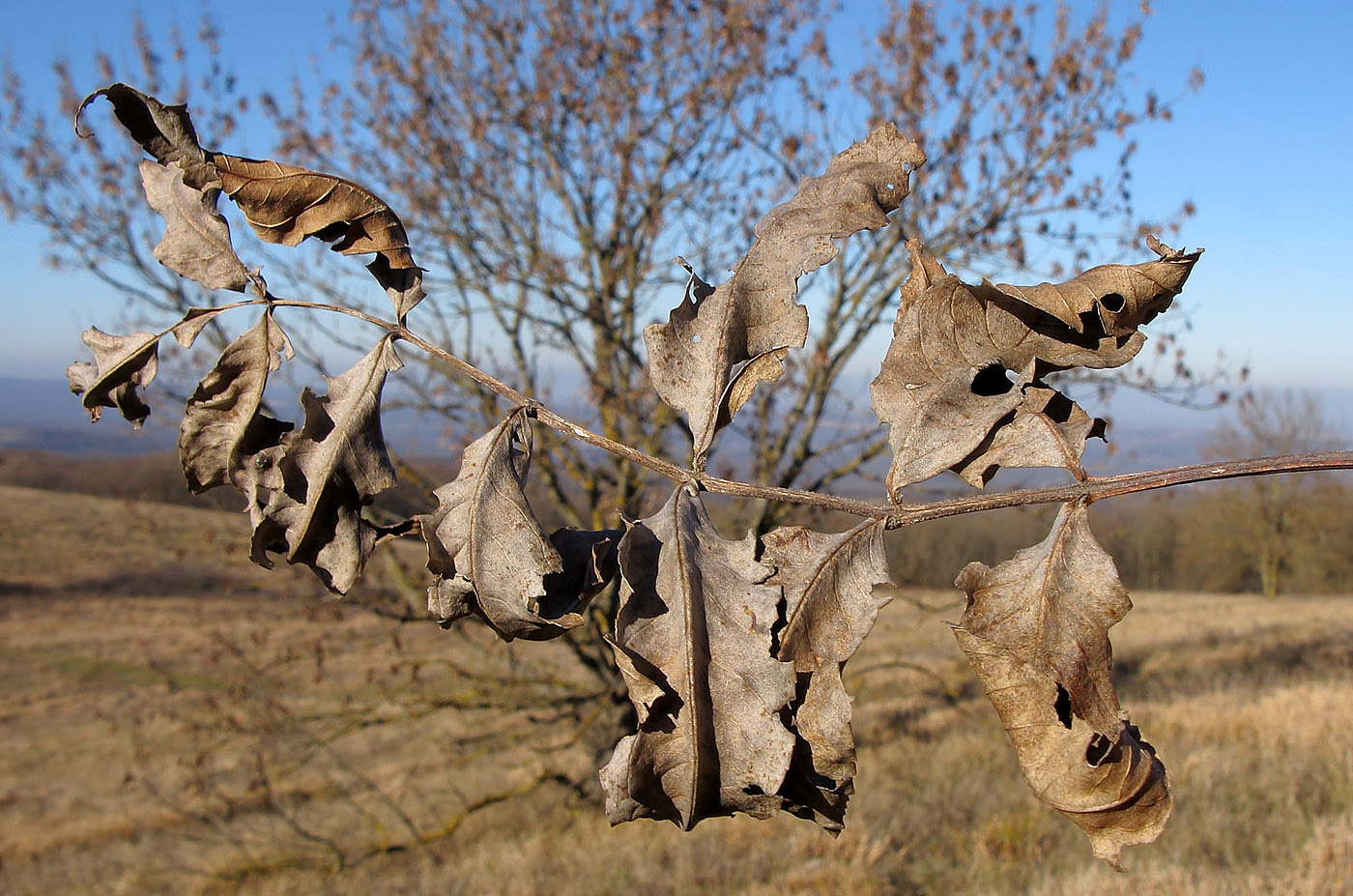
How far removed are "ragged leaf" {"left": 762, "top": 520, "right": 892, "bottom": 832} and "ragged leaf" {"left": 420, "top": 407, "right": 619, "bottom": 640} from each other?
185mm

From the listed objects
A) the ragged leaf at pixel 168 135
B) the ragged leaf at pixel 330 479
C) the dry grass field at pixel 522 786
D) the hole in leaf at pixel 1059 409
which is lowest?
the dry grass field at pixel 522 786

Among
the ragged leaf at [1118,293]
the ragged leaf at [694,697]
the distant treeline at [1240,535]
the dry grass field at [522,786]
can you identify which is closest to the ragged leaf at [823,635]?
the ragged leaf at [694,697]

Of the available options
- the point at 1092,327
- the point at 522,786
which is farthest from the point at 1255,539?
the point at 1092,327

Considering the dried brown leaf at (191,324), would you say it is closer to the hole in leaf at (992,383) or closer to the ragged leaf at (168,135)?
the ragged leaf at (168,135)

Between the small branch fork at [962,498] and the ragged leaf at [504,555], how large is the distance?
0.07 meters

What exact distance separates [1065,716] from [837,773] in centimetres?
25

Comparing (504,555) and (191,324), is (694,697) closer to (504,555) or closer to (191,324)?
(504,555)

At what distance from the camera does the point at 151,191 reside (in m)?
0.91

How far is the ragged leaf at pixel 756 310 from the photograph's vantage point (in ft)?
3.01

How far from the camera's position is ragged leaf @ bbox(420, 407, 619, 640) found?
83 cm

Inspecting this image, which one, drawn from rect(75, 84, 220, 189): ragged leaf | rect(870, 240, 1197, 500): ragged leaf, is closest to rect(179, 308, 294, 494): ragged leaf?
rect(75, 84, 220, 189): ragged leaf

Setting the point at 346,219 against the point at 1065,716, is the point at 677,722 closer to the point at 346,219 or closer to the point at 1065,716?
the point at 1065,716

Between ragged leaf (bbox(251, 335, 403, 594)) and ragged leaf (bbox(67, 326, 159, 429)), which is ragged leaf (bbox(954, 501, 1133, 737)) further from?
ragged leaf (bbox(67, 326, 159, 429))

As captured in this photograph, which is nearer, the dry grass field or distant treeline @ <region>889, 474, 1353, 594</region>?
the dry grass field
